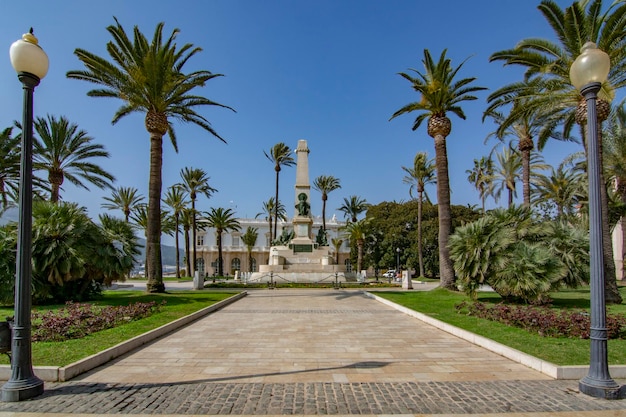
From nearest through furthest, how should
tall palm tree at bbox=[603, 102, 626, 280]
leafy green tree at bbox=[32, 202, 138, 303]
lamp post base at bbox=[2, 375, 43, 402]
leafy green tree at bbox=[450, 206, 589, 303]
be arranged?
lamp post base at bbox=[2, 375, 43, 402] → leafy green tree at bbox=[450, 206, 589, 303] → leafy green tree at bbox=[32, 202, 138, 303] → tall palm tree at bbox=[603, 102, 626, 280]

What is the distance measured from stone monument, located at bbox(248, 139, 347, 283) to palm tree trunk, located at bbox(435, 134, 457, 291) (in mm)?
10532

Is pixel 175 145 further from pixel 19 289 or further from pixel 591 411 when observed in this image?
pixel 591 411

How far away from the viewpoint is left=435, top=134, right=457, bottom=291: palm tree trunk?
20578 mm

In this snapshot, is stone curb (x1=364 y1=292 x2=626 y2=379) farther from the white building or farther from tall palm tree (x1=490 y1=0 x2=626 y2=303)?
the white building

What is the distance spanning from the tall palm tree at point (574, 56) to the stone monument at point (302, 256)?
695 inches

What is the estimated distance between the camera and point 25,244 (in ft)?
18.1

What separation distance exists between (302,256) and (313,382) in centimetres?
2718

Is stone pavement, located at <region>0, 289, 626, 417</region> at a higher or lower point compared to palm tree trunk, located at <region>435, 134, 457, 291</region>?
lower

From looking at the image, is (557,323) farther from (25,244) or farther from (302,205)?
(302,205)

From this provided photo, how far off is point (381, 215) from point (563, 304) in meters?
40.8

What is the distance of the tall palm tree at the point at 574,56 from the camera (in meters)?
15.1

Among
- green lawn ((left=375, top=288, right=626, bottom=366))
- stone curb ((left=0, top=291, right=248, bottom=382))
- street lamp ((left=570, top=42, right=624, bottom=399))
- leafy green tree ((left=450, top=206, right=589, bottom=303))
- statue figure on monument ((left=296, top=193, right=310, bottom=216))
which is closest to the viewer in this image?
street lamp ((left=570, top=42, right=624, bottom=399))

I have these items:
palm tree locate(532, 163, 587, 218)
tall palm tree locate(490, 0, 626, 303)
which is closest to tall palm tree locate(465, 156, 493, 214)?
palm tree locate(532, 163, 587, 218)

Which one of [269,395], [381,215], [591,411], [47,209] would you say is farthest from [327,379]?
[381,215]
